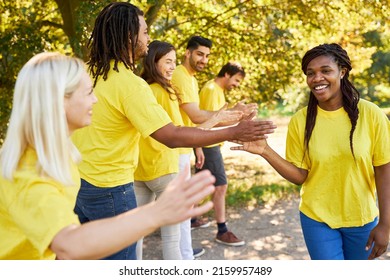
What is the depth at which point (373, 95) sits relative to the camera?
24.5 metres

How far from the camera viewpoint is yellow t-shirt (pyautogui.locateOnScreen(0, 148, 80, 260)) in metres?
1.63

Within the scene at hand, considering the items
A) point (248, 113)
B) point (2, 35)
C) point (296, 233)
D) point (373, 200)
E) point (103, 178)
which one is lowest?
A: point (296, 233)

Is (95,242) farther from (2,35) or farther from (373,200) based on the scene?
(2,35)

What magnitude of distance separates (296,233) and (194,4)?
3.96m

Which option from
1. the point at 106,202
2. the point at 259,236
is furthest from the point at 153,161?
the point at 259,236

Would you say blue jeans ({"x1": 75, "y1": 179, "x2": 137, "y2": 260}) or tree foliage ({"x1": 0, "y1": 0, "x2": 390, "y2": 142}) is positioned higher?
tree foliage ({"x1": 0, "y1": 0, "x2": 390, "y2": 142})

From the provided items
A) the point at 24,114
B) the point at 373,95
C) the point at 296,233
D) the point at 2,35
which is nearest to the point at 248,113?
the point at 24,114

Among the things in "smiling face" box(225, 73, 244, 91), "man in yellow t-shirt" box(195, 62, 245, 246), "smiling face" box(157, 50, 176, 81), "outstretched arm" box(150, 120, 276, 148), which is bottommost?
"man in yellow t-shirt" box(195, 62, 245, 246)

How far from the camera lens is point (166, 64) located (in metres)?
4.42

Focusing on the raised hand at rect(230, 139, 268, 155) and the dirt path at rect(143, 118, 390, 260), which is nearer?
the raised hand at rect(230, 139, 268, 155)

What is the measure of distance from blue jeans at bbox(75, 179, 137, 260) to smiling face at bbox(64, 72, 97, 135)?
3.77 ft

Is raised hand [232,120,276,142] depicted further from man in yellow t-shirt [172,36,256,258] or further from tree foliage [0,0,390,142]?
tree foliage [0,0,390,142]

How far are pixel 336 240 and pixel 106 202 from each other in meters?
1.35

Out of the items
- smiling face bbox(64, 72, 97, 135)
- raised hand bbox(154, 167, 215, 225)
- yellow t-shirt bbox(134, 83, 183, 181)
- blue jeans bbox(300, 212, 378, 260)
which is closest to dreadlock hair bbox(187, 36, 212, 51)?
yellow t-shirt bbox(134, 83, 183, 181)
